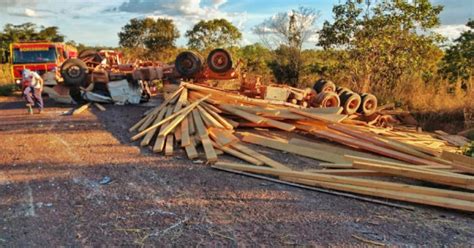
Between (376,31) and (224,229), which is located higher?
(376,31)

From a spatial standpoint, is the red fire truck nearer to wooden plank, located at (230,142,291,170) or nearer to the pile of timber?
the pile of timber

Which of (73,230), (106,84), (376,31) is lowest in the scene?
(73,230)

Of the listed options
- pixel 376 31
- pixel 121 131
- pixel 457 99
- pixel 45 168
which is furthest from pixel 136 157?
pixel 376 31

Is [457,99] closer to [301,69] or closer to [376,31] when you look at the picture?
[376,31]

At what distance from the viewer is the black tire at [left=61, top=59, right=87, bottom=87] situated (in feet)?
43.0

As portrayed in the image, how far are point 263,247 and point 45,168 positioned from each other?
4146 millimetres

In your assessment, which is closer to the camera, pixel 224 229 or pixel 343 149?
pixel 224 229

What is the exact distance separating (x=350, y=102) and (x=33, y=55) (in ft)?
40.7

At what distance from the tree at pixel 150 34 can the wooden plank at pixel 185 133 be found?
23.1 meters

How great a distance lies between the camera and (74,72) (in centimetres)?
1317

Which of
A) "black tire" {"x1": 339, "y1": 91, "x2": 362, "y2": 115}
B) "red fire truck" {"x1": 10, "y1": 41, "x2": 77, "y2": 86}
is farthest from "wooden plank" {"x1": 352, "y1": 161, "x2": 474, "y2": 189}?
"red fire truck" {"x1": 10, "y1": 41, "x2": 77, "y2": 86}

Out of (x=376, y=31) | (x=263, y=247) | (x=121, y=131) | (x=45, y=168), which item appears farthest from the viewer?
(x=376, y=31)

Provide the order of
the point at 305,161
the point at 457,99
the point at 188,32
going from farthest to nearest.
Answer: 1. the point at 188,32
2. the point at 457,99
3. the point at 305,161

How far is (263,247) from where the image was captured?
3812 mm
